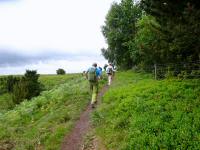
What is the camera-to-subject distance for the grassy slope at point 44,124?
63.7 ft

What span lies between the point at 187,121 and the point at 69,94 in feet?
54.9

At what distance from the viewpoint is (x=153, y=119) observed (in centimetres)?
1719

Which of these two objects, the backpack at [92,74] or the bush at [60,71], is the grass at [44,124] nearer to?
the backpack at [92,74]

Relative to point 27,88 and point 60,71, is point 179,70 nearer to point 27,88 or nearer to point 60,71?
point 27,88

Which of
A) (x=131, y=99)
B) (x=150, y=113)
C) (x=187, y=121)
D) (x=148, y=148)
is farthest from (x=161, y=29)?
(x=148, y=148)

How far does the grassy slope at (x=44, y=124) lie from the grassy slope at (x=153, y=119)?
5.89 ft

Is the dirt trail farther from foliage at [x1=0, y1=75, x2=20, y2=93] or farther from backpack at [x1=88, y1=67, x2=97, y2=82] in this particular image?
foliage at [x1=0, y1=75, x2=20, y2=93]

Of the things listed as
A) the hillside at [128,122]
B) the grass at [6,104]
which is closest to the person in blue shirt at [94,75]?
the hillside at [128,122]

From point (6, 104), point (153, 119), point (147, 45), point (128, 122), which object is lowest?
point (6, 104)

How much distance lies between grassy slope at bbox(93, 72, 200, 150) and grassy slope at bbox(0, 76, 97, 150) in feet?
5.89

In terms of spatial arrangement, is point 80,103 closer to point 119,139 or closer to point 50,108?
point 50,108

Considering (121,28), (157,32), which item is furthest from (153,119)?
(121,28)

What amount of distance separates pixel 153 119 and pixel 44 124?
7393mm

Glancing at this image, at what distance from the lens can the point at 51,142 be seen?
18.8 m
